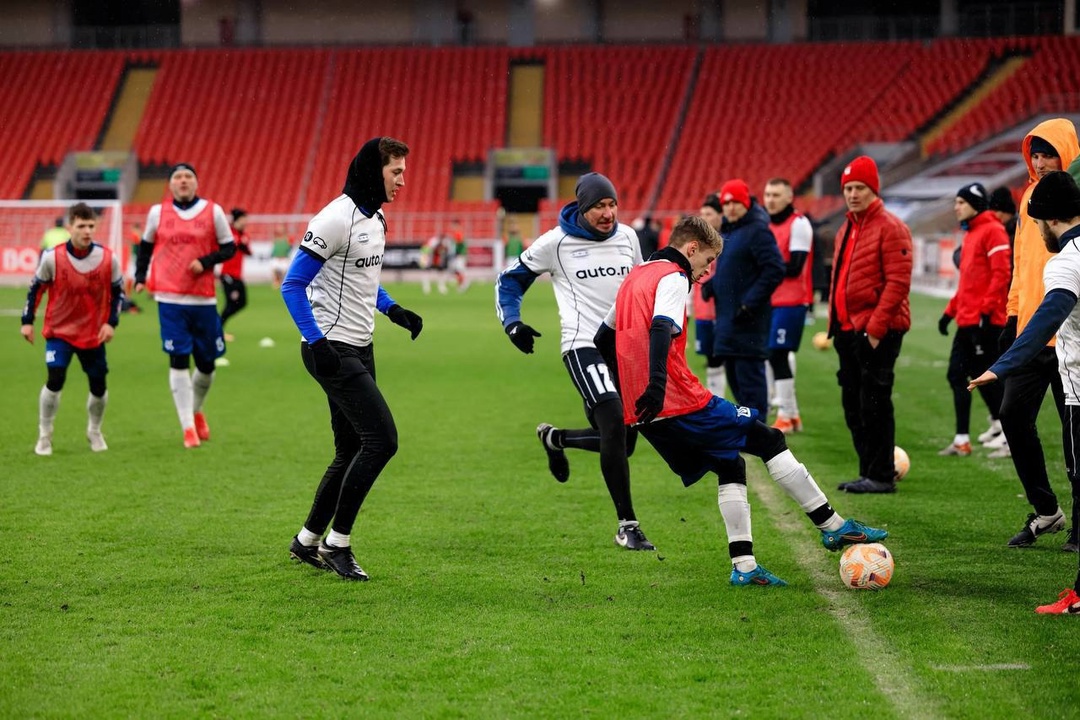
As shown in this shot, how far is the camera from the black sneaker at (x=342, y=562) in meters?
6.18

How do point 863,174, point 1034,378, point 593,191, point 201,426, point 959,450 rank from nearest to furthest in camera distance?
1. point 1034,378
2. point 593,191
3. point 863,174
4. point 959,450
5. point 201,426

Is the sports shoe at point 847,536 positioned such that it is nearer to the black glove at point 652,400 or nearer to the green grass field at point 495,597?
the green grass field at point 495,597

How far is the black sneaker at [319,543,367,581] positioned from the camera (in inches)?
243

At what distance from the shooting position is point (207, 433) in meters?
10.8

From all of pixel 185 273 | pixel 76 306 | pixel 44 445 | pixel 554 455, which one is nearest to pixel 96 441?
pixel 44 445

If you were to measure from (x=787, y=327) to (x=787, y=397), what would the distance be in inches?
24.5

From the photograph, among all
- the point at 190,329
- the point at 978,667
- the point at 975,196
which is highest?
the point at 975,196

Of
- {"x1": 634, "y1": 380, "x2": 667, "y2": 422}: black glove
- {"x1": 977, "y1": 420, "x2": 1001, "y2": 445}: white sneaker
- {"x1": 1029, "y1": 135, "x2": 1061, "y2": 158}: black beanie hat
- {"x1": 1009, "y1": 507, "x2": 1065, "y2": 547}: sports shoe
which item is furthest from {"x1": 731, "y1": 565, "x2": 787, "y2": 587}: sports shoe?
{"x1": 977, "y1": 420, "x2": 1001, "y2": 445}: white sneaker

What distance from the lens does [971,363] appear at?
31.3ft

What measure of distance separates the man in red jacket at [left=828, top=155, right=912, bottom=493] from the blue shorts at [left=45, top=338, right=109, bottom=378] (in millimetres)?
5419

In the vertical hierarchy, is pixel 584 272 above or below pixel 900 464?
above

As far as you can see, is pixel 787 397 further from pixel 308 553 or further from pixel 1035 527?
pixel 308 553

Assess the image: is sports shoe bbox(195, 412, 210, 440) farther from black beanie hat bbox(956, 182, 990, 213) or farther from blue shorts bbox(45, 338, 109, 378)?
black beanie hat bbox(956, 182, 990, 213)

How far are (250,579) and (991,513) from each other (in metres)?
4.21
